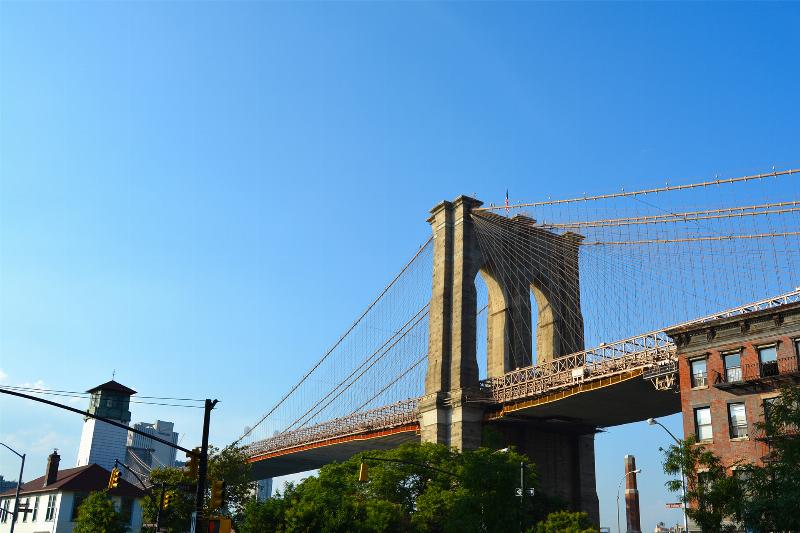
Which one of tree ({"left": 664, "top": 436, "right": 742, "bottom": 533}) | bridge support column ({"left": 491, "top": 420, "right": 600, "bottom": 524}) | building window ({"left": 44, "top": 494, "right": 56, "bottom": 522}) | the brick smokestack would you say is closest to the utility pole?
tree ({"left": 664, "top": 436, "right": 742, "bottom": 533})

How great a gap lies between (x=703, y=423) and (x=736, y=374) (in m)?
3.36

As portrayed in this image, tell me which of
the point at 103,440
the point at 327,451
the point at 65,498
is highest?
the point at 103,440

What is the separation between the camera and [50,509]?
74.6m

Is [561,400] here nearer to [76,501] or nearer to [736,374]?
[736,374]

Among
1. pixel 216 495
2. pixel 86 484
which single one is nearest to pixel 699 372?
pixel 216 495

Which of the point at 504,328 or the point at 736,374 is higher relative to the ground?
the point at 504,328

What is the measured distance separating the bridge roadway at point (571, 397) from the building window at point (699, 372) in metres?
2.09

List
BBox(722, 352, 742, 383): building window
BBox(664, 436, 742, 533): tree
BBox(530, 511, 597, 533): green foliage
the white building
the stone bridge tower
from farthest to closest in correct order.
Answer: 1. the white building
2. the stone bridge tower
3. BBox(722, 352, 742, 383): building window
4. BBox(530, 511, 597, 533): green foliage
5. BBox(664, 436, 742, 533): tree

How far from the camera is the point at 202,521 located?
95.8ft

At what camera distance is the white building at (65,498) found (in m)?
73.0

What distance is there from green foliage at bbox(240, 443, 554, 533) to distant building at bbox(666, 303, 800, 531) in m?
10.8

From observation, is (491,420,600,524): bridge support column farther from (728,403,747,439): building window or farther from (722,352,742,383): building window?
(728,403,747,439): building window

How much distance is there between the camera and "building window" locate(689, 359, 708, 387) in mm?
47625

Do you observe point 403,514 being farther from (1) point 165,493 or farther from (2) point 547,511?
(1) point 165,493
